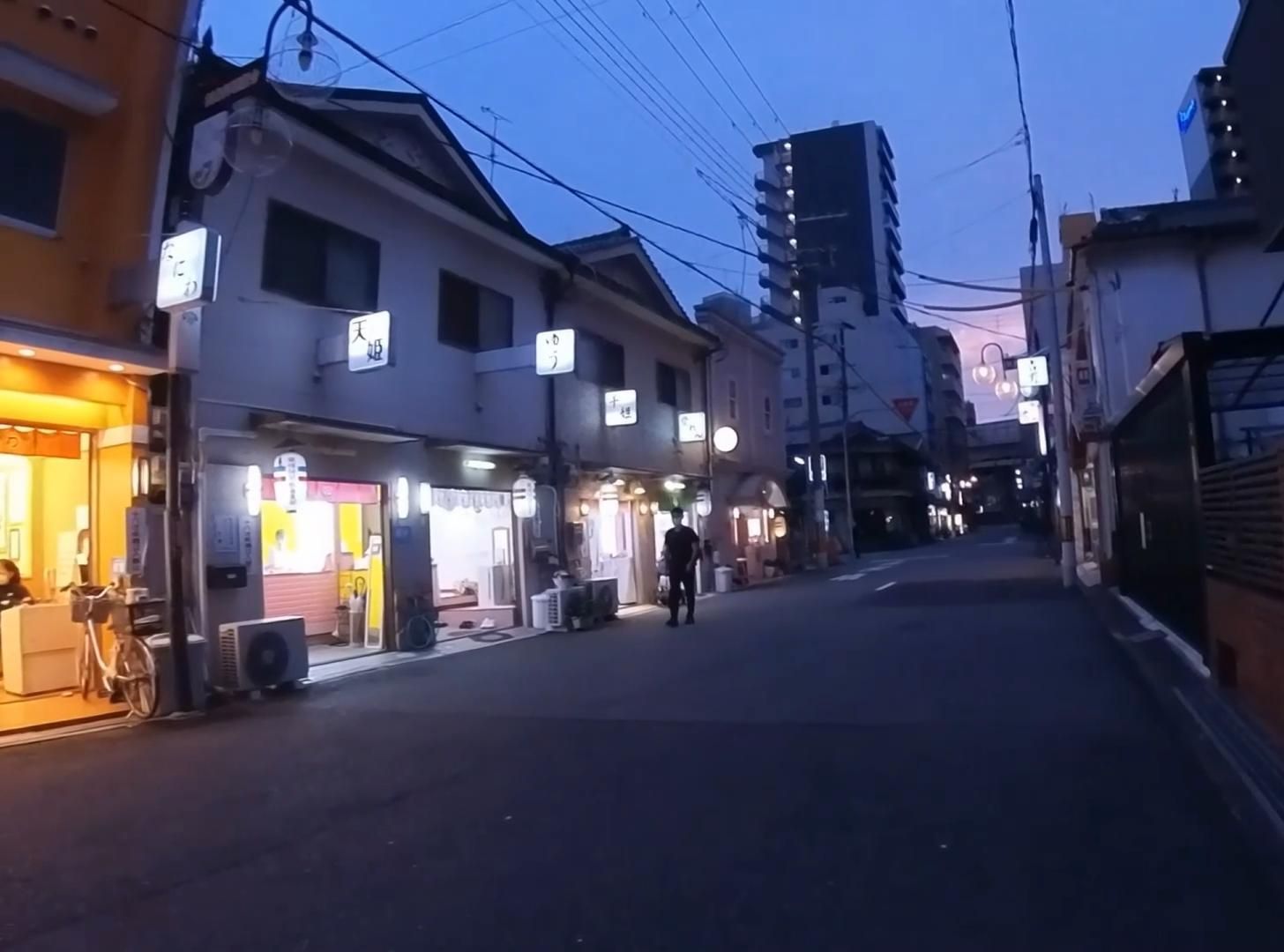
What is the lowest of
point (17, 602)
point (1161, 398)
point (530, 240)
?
point (17, 602)

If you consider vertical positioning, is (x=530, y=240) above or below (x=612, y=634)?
above

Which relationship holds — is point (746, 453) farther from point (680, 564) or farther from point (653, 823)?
point (653, 823)

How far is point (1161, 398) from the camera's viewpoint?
10492mm

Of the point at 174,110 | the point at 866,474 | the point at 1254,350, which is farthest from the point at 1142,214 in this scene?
the point at 866,474

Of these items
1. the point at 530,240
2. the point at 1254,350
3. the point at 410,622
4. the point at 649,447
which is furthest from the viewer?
the point at 649,447

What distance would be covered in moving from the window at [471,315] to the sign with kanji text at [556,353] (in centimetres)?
124

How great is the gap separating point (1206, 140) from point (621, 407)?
4961cm

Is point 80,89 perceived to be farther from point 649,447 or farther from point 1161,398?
point 649,447

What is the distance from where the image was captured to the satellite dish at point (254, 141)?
10.5m

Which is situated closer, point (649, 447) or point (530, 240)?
point (530, 240)

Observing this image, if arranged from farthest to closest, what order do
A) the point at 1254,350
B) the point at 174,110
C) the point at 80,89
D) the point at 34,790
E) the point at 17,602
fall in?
the point at 17,602
the point at 174,110
the point at 80,89
the point at 1254,350
the point at 34,790

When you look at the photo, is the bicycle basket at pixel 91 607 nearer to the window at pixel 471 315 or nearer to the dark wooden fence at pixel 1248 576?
the window at pixel 471 315

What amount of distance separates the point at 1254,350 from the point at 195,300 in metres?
9.73

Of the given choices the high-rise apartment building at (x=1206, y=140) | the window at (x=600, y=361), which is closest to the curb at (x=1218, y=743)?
the window at (x=600, y=361)
